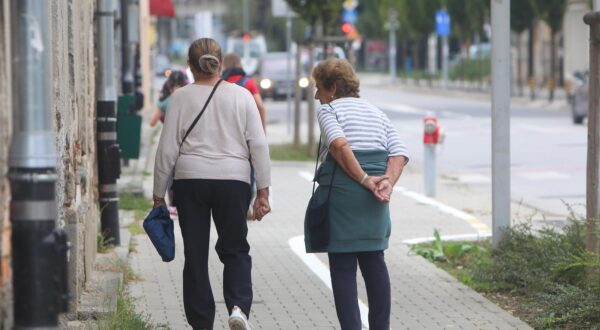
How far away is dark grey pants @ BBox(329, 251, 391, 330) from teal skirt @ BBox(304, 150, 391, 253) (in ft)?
0.36

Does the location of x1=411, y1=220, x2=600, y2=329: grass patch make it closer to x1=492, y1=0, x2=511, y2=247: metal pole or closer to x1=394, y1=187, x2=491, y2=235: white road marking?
x1=492, y1=0, x2=511, y2=247: metal pole

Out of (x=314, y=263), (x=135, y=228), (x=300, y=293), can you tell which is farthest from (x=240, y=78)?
(x=300, y=293)

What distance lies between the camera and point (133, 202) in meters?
15.4

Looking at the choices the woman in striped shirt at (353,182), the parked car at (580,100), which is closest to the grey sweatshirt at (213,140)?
the woman in striped shirt at (353,182)

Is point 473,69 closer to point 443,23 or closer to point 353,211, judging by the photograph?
point 443,23

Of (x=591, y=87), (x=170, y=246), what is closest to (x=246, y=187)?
(x=170, y=246)

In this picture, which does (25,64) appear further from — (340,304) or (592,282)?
(592,282)

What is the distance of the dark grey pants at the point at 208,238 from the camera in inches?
301

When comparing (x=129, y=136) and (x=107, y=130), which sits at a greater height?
(x=107, y=130)

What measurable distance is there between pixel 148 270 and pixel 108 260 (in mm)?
452

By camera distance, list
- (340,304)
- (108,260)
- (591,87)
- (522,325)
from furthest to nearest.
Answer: (108,260) → (591,87) → (522,325) → (340,304)

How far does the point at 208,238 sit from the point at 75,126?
152cm

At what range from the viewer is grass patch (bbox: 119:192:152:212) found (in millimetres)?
15086

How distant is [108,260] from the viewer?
34.4 ft
